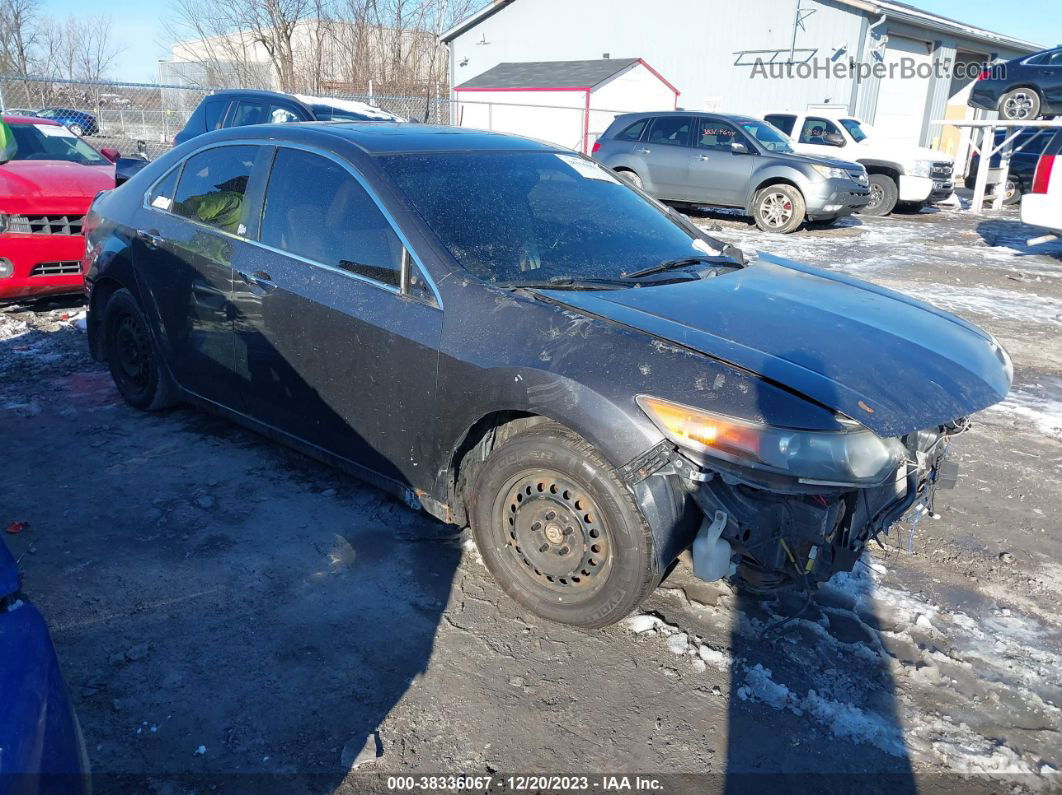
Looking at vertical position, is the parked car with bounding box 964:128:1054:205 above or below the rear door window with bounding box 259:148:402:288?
above

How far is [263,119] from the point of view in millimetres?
10656

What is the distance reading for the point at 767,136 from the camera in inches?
554

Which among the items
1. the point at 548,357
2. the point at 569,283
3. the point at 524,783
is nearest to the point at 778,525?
the point at 548,357

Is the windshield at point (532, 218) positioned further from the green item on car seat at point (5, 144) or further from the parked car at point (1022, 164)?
the parked car at point (1022, 164)

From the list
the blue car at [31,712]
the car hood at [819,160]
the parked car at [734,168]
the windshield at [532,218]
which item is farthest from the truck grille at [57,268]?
the car hood at [819,160]

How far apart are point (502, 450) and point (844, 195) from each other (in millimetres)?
11967

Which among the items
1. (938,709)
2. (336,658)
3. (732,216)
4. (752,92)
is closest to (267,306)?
(336,658)

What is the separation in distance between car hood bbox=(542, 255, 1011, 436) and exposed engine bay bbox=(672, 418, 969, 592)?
249 millimetres

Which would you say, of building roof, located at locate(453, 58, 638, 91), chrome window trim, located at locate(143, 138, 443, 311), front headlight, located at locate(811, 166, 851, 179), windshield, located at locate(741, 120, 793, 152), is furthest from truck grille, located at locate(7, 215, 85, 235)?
building roof, located at locate(453, 58, 638, 91)

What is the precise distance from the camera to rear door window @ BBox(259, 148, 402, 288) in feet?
11.3

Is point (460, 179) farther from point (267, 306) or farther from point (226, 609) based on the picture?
point (226, 609)

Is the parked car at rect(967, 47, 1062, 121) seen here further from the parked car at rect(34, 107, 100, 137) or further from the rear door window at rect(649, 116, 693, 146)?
the parked car at rect(34, 107, 100, 137)

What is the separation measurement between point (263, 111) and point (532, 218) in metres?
8.24

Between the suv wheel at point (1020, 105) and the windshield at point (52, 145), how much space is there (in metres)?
16.9
